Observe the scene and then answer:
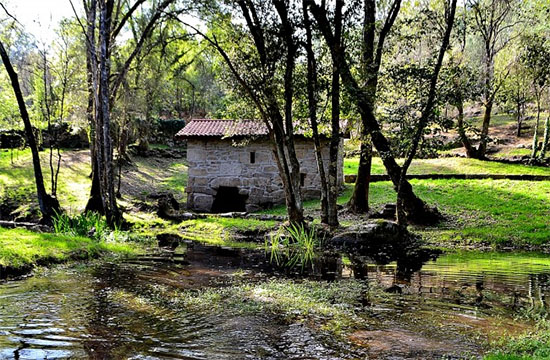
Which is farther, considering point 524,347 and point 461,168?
point 461,168

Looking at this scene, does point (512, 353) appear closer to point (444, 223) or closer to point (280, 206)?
point (444, 223)

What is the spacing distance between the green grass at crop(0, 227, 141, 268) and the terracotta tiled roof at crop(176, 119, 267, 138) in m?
9.99

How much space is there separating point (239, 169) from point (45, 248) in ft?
43.3

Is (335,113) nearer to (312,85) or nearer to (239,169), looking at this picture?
(312,85)

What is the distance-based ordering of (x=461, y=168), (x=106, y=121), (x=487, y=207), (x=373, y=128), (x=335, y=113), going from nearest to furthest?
(x=335, y=113), (x=106, y=121), (x=373, y=128), (x=487, y=207), (x=461, y=168)

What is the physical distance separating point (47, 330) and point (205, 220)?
1253cm

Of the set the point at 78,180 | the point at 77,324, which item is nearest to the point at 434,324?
the point at 77,324

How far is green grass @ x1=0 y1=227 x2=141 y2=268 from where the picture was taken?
764 cm

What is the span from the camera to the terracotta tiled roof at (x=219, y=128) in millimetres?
20375

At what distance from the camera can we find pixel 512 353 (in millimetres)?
3891

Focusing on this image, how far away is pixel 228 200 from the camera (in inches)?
892

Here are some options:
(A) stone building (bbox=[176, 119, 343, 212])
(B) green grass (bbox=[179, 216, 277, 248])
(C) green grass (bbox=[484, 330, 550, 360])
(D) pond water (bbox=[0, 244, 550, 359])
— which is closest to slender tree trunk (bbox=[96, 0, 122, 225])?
(B) green grass (bbox=[179, 216, 277, 248])

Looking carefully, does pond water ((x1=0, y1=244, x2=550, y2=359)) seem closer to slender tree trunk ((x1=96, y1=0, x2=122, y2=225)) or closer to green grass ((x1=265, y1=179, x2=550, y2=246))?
green grass ((x1=265, y1=179, x2=550, y2=246))

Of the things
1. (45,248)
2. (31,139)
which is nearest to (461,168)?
(31,139)
